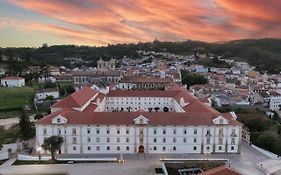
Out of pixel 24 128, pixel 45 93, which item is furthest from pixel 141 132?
pixel 45 93

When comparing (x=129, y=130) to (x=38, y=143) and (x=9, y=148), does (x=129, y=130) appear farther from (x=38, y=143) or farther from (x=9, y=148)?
(x=9, y=148)

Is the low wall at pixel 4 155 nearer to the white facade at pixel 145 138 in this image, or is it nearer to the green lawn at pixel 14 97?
the white facade at pixel 145 138

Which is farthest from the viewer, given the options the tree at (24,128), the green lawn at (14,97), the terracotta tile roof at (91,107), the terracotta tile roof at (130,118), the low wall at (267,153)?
the green lawn at (14,97)

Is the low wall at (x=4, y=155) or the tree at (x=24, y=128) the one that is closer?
the low wall at (x=4, y=155)

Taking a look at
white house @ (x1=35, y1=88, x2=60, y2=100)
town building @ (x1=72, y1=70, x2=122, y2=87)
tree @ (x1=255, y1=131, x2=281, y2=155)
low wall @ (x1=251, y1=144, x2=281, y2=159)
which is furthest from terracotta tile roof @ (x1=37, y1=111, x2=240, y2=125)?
town building @ (x1=72, y1=70, x2=122, y2=87)

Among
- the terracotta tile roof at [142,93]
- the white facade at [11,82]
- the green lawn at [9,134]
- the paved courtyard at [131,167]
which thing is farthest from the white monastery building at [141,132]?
the white facade at [11,82]

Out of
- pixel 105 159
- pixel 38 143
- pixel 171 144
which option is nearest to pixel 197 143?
pixel 171 144
